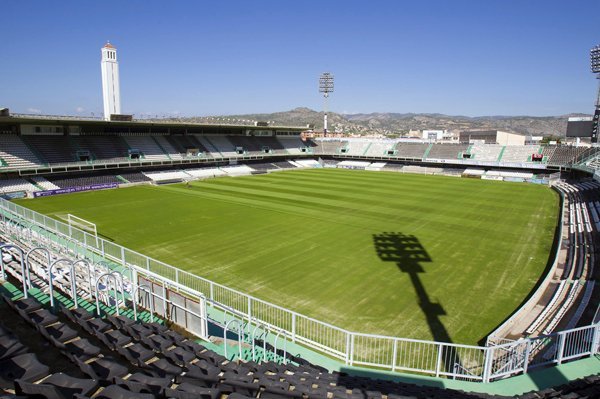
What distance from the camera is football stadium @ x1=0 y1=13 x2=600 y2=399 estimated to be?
6.35m

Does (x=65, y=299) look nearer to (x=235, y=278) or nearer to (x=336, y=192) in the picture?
(x=235, y=278)

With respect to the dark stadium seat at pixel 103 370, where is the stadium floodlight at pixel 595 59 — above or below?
above

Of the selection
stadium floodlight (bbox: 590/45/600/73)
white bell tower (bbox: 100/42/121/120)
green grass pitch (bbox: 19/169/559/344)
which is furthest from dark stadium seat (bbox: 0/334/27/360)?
stadium floodlight (bbox: 590/45/600/73)

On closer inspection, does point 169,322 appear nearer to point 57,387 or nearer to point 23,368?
point 23,368

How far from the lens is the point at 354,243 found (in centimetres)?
2048

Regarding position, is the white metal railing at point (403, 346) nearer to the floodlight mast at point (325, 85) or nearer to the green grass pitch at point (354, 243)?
the green grass pitch at point (354, 243)

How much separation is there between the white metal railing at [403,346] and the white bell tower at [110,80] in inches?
1511

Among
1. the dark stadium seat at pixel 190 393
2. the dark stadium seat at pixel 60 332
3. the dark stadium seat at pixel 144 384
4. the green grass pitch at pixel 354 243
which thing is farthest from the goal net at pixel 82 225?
the dark stadium seat at pixel 190 393

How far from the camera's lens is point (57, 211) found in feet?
Result: 90.3

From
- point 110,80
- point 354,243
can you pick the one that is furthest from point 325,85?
point 354,243

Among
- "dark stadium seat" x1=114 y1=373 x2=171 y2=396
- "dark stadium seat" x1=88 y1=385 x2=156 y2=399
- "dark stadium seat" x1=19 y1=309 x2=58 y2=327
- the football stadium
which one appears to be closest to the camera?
"dark stadium seat" x1=88 y1=385 x2=156 y2=399

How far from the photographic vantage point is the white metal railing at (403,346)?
7.94 metres

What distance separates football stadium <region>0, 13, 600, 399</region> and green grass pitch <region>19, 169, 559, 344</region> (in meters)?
0.12

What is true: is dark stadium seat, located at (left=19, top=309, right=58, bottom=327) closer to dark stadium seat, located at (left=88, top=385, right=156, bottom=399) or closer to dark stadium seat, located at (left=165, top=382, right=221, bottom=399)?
dark stadium seat, located at (left=88, top=385, right=156, bottom=399)
